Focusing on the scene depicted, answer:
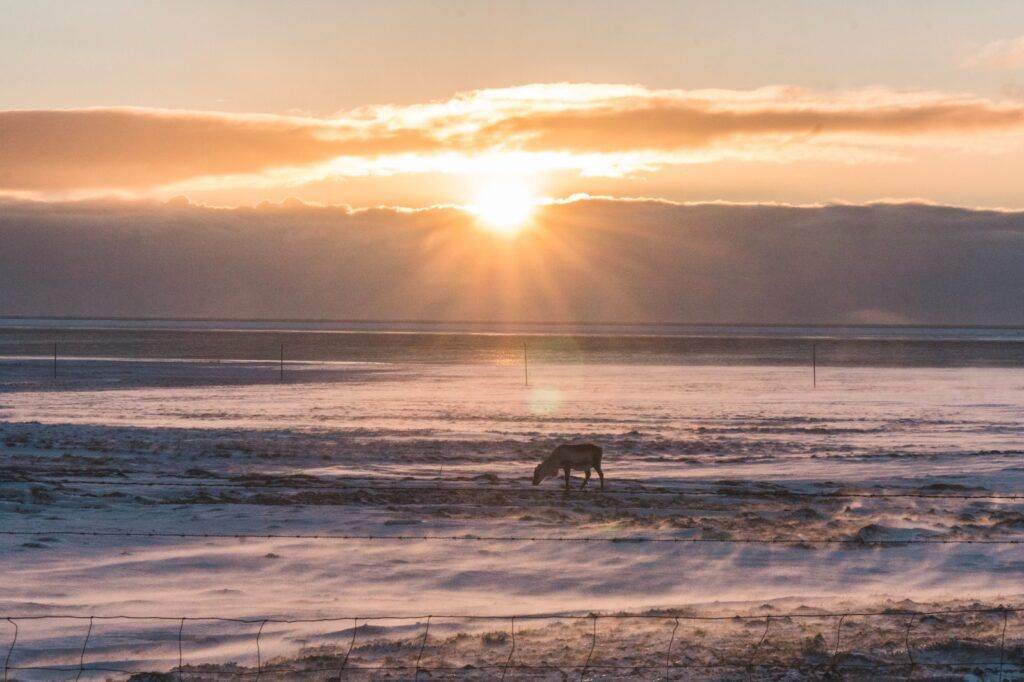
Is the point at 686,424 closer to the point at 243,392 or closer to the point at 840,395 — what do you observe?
the point at 840,395

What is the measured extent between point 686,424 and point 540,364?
98.7ft

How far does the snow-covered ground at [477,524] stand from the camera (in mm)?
11266

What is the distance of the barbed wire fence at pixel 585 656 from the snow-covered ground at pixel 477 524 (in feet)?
0.28

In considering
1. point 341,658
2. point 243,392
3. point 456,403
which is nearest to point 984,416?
point 456,403

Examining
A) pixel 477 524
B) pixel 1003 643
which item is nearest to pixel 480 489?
pixel 477 524

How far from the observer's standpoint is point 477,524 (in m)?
16.9

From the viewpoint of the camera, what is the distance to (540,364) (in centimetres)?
6184

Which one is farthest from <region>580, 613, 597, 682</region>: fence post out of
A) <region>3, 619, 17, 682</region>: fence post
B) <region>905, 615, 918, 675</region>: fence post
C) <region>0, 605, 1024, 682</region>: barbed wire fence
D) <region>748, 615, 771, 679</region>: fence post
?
<region>3, 619, 17, 682</region>: fence post

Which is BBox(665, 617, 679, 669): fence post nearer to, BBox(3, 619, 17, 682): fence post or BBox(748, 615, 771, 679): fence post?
BBox(748, 615, 771, 679): fence post

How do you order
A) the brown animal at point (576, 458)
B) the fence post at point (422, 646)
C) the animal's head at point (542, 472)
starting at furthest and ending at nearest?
1. the animal's head at point (542, 472)
2. the brown animal at point (576, 458)
3. the fence post at point (422, 646)

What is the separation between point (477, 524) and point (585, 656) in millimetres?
6752

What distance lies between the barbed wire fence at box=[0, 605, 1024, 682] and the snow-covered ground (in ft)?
0.28

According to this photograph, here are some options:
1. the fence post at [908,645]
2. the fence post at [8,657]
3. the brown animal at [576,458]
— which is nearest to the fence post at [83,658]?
the fence post at [8,657]

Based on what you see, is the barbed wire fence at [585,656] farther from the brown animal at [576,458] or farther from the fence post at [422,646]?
the brown animal at [576,458]
